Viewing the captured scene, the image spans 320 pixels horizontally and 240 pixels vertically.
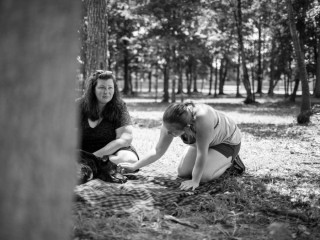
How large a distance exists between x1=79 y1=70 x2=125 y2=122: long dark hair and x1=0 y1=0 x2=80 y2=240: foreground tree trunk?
3.14 meters

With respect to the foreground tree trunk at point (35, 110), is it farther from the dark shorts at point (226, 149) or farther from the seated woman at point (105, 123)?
the dark shorts at point (226, 149)

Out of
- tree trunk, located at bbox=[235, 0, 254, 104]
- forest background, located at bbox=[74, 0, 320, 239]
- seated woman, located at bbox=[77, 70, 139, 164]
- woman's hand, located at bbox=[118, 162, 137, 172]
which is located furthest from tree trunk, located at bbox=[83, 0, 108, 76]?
tree trunk, located at bbox=[235, 0, 254, 104]

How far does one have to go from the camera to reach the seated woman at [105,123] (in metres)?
4.73

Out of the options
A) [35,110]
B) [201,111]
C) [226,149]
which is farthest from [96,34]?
[35,110]

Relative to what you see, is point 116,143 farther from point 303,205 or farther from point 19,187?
point 19,187

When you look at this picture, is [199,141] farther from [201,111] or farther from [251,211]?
[251,211]

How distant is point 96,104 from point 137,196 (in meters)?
1.52

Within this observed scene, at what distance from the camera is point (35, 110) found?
1503 millimetres

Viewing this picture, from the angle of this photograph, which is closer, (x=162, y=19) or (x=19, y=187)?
(x=19, y=187)

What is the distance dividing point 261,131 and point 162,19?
435 inches

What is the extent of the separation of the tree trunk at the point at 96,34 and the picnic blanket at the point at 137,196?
4888mm

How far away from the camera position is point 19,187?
4.95 ft

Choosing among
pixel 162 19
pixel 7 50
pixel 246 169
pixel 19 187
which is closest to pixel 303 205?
pixel 246 169

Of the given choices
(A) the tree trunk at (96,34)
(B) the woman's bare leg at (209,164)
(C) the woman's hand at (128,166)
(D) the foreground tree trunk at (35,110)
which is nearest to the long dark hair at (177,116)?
(B) the woman's bare leg at (209,164)
